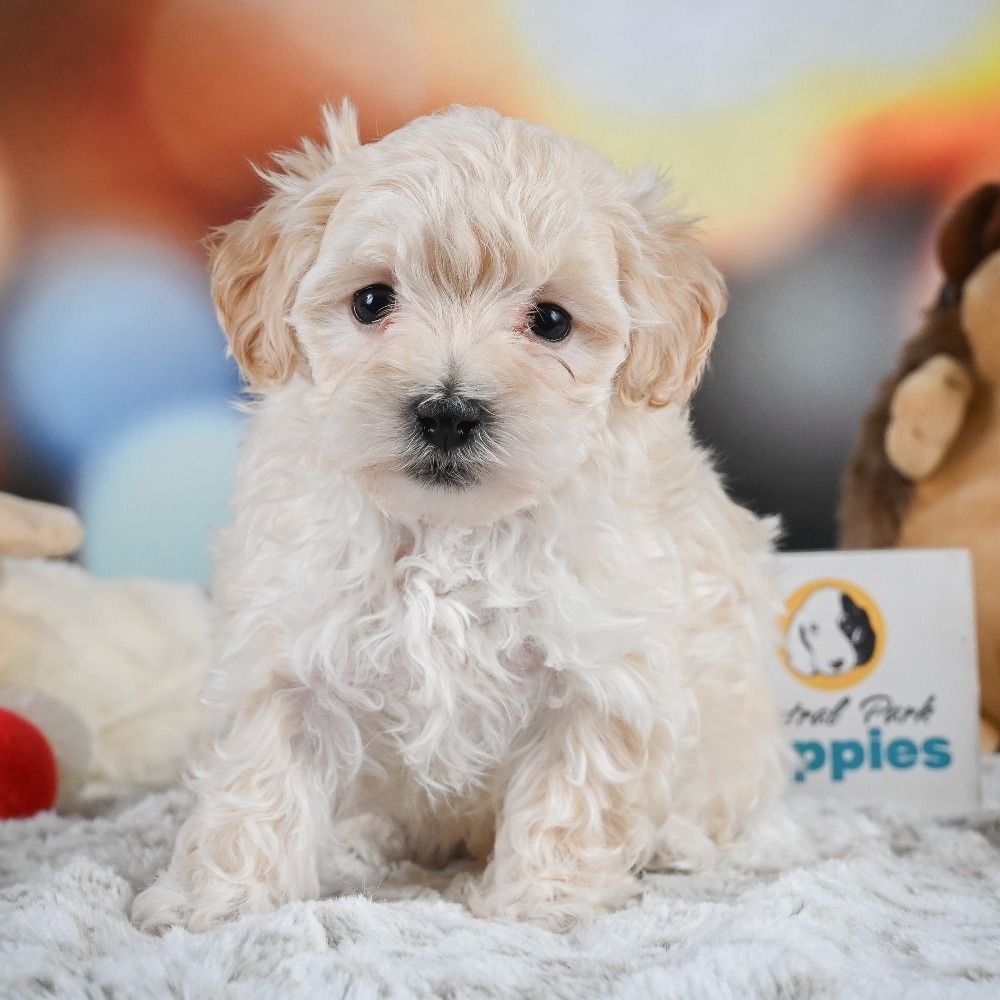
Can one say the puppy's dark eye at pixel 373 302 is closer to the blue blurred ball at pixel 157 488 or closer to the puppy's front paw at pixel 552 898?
the puppy's front paw at pixel 552 898

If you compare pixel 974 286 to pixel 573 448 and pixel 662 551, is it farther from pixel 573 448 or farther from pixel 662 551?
pixel 573 448

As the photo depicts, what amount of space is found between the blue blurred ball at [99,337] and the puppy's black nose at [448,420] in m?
1.79

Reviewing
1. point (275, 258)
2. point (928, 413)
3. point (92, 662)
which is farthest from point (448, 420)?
point (928, 413)

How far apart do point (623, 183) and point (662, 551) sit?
56cm

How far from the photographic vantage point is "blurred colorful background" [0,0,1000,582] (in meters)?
3.36

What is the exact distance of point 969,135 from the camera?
3555mm

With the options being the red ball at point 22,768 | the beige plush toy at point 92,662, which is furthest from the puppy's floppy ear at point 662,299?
the beige plush toy at point 92,662

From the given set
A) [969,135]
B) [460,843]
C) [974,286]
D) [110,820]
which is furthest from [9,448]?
[969,135]

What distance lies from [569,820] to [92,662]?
123cm

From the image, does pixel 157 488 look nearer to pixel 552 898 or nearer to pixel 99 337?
pixel 99 337

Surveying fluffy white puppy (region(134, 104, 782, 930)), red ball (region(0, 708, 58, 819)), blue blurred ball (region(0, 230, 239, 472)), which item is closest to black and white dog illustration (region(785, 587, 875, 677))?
fluffy white puppy (region(134, 104, 782, 930))

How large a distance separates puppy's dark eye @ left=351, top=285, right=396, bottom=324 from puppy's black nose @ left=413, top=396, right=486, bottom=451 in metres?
0.22

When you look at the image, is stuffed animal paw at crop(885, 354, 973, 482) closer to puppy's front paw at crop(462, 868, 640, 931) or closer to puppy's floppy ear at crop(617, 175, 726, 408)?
puppy's floppy ear at crop(617, 175, 726, 408)

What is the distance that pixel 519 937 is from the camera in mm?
1734
